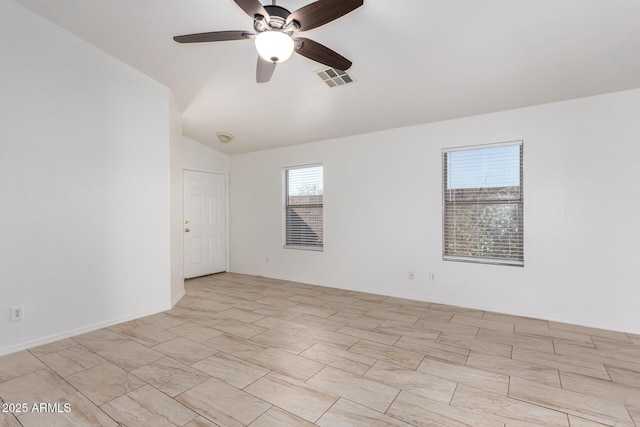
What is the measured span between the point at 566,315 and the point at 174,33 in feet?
16.4

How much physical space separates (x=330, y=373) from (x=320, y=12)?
247 cm

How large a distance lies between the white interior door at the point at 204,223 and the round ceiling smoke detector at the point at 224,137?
90cm

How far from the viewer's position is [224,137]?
5.32 metres

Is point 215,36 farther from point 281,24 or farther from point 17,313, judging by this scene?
point 17,313

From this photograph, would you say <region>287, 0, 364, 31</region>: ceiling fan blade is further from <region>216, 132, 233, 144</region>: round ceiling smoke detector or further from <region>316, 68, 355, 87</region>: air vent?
<region>216, 132, 233, 144</region>: round ceiling smoke detector

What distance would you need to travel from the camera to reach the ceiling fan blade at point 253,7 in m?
1.72

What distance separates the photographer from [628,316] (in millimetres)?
3102

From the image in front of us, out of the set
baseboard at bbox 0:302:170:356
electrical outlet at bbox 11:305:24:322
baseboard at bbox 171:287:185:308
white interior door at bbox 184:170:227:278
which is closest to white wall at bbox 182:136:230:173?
white interior door at bbox 184:170:227:278

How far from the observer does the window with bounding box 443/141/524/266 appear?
12.1ft

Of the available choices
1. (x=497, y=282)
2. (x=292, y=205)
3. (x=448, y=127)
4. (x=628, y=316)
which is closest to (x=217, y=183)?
(x=292, y=205)

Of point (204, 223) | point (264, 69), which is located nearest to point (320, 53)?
point (264, 69)

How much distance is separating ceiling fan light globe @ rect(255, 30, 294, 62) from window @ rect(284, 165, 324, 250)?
11.0 feet

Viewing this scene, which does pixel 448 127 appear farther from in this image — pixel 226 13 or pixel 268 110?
pixel 226 13

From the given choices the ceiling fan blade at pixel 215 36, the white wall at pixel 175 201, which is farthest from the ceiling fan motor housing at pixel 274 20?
the white wall at pixel 175 201
